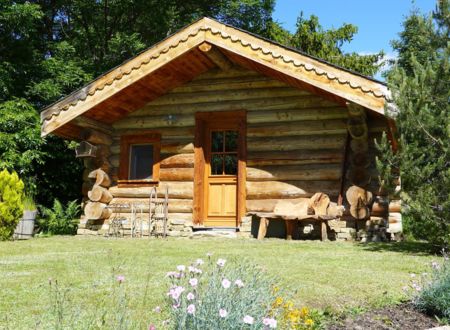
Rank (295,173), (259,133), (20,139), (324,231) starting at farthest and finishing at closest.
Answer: (20,139), (259,133), (295,173), (324,231)

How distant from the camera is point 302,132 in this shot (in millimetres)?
11375

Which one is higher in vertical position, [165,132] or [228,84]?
[228,84]

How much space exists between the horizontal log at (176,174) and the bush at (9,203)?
336cm

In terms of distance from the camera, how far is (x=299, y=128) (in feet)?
37.4

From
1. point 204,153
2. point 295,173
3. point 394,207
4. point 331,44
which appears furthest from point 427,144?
point 331,44

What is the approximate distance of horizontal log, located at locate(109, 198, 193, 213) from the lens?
12164 mm

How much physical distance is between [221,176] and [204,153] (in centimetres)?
71

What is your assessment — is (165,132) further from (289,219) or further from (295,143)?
(289,219)

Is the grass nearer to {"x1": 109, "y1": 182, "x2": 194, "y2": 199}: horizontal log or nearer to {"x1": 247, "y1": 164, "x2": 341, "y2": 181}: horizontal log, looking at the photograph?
{"x1": 247, "y1": 164, "x2": 341, "y2": 181}: horizontal log

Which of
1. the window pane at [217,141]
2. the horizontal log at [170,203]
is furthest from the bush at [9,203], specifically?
the window pane at [217,141]

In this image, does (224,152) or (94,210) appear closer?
(94,210)

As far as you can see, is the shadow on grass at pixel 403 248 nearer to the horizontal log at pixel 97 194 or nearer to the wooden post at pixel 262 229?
the wooden post at pixel 262 229

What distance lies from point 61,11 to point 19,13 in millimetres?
7481

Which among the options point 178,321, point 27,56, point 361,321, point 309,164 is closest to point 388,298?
point 361,321
